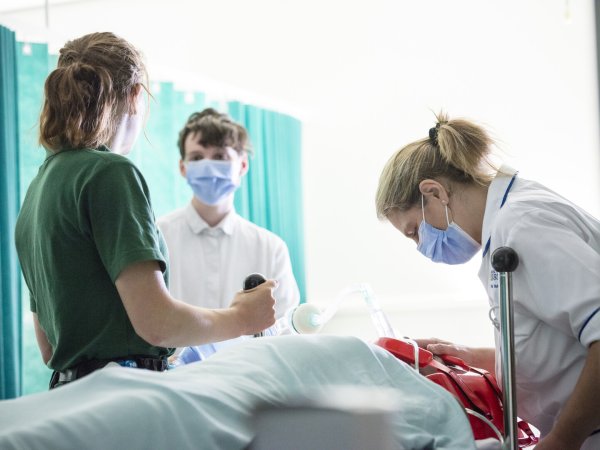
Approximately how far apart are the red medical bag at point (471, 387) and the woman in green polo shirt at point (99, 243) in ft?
1.11

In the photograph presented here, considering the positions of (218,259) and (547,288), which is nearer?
(547,288)

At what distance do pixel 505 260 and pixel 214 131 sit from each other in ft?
6.46

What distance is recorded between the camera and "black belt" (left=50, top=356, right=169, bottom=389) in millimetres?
1306

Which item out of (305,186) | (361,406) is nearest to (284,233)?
(305,186)

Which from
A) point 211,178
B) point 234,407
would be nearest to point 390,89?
point 211,178

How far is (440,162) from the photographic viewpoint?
1.72 m

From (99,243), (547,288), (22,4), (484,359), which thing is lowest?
(484,359)

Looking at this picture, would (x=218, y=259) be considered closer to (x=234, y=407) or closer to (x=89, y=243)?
(x=89, y=243)

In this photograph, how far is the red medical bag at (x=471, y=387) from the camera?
145 centimetres

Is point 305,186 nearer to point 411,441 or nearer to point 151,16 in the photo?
point 151,16

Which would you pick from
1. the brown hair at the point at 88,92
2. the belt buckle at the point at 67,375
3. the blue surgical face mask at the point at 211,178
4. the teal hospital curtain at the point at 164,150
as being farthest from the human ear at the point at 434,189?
the teal hospital curtain at the point at 164,150

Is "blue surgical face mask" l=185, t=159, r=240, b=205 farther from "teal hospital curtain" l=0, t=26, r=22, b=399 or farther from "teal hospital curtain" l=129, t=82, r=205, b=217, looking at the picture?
"teal hospital curtain" l=0, t=26, r=22, b=399

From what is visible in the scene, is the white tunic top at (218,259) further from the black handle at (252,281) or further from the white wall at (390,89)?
the black handle at (252,281)

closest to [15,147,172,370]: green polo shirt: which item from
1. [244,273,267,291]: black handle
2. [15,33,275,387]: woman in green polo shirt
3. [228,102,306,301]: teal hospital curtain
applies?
[15,33,275,387]: woman in green polo shirt
